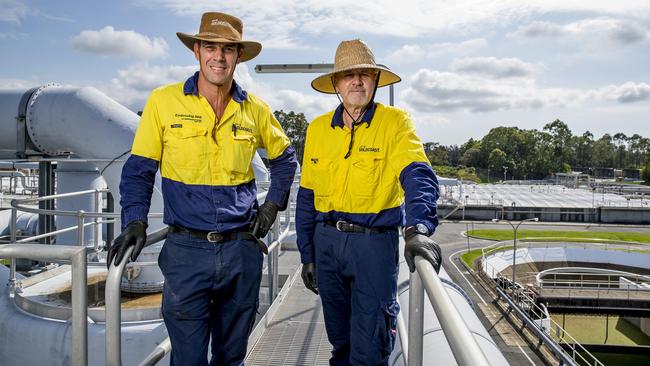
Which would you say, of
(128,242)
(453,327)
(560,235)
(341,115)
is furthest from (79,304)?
(560,235)

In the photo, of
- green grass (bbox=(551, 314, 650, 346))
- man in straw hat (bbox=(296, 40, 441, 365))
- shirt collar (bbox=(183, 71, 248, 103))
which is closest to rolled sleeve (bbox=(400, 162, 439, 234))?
man in straw hat (bbox=(296, 40, 441, 365))

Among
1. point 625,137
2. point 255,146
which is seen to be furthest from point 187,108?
point 625,137

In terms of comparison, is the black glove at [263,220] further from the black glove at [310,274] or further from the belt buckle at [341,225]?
the black glove at [310,274]

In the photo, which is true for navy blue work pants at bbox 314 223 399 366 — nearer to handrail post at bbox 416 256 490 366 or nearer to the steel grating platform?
handrail post at bbox 416 256 490 366

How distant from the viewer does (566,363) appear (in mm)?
15062

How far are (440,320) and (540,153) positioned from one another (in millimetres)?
91146

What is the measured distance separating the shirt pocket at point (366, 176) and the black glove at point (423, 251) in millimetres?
734

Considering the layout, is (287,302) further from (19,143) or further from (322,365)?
(19,143)

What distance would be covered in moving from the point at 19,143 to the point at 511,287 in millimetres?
22803

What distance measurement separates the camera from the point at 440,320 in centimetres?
142

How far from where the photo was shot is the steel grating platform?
4039mm

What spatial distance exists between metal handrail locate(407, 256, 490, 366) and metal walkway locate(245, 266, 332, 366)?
2222 mm

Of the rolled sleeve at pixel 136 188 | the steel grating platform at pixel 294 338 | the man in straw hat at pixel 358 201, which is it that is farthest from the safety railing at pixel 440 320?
the steel grating platform at pixel 294 338

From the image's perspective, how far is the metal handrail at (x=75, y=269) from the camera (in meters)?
1.83
